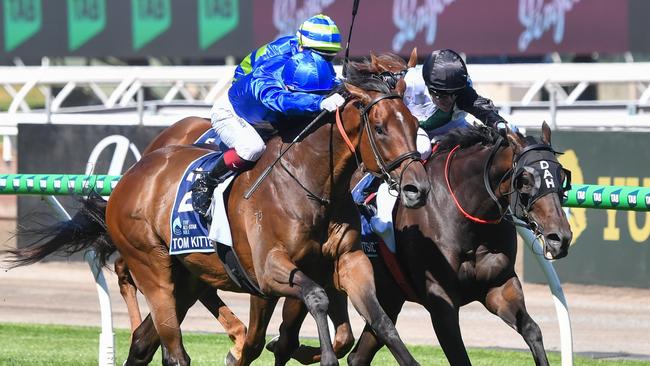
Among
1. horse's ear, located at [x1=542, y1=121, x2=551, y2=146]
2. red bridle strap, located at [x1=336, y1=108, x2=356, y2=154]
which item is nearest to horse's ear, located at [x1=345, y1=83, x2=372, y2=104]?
red bridle strap, located at [x1=336, y1=108, x2=356, y2=154]

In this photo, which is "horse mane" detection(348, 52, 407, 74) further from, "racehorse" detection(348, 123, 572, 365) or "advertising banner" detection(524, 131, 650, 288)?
"advertising banner" detection(524, 131, 650, 288)

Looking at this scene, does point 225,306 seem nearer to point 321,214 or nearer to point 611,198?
point 321,214

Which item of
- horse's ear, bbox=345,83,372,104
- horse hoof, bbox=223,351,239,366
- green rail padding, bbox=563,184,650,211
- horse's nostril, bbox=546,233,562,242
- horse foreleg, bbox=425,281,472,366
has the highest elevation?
horse's ear, bbox=345,83,372,104

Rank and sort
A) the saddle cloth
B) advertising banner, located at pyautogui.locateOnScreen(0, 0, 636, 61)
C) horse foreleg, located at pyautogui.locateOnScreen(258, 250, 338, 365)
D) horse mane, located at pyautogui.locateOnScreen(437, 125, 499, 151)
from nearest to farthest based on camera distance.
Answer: horse foreleg, located at pyautogui.locateOnScreen(258, 250, 338, 365) < horse mane, located at pyautogui.locateOnScreen(437, 125, 499, 151) < the saddle cloth < advertising banner, located at pyautogui.locateOnScreen(0, 0, 636, 61)

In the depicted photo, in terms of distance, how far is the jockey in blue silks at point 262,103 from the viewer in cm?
591

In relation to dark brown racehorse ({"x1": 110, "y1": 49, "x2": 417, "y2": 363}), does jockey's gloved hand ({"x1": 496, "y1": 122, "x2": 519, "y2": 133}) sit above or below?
above

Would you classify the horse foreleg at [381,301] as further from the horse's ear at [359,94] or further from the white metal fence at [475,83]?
the white metal fence at [475,83]

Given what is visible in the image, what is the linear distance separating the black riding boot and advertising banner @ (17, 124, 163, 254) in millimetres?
6206

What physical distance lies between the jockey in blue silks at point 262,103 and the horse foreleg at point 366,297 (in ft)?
2.23

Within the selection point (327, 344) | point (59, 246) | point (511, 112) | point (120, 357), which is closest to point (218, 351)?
point (120, 357)

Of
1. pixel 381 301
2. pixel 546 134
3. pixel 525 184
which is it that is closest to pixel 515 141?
pixel 546 134

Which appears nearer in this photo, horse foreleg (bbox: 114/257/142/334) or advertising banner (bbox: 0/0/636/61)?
horse foreleg (bbox: 114/257/142/334)

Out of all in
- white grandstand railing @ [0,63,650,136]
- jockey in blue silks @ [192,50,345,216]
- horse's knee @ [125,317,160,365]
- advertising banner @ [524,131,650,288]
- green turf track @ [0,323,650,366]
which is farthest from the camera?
white grandstand railing @ [0,63,650,136]

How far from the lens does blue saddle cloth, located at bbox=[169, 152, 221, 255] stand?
6574mm
